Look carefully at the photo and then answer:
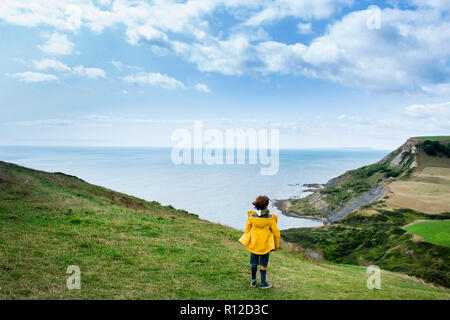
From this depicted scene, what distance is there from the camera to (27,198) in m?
18.8

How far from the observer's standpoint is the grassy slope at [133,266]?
7.21 meters

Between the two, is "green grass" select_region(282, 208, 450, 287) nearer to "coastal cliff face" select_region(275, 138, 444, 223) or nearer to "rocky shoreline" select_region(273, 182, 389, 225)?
"rocky shoreline" select_region(273, 182, 389, 225)

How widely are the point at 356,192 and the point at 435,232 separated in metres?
84.9

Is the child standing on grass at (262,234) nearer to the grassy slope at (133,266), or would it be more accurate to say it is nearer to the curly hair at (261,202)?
the curly hair at (261,202)

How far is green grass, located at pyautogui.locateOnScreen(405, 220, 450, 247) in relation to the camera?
104 ft

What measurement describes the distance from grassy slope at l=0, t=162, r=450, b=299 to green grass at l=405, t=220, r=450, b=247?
27201mm

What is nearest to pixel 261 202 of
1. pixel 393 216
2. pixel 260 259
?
pixel 260 259

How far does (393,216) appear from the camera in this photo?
68688mm

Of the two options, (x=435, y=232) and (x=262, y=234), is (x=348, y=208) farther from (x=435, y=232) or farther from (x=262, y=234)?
(x=262, y=234)

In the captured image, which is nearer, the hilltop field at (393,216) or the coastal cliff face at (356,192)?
the hilltop field at (393,216)

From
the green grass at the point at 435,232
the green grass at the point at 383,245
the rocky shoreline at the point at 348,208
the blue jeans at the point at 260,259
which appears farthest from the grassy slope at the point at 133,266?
the rocky shoreline at the point at 348,208

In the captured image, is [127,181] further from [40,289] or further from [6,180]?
[40,289]
